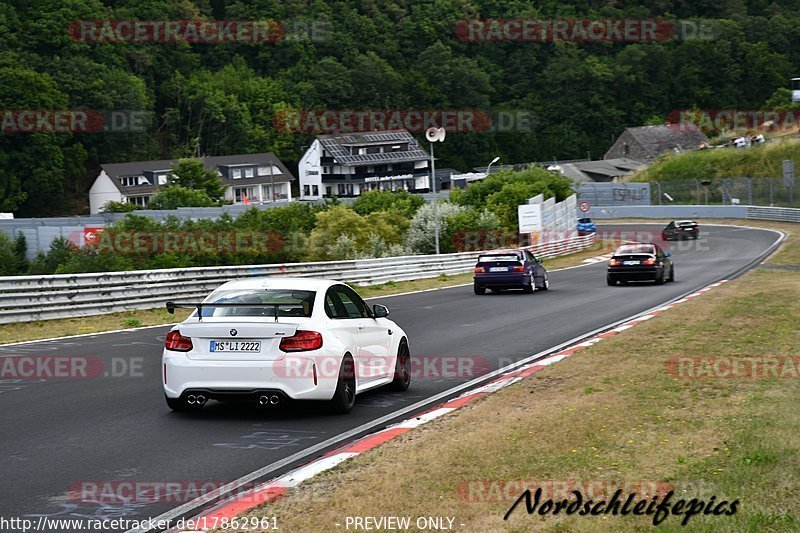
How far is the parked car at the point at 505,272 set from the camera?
31688mm

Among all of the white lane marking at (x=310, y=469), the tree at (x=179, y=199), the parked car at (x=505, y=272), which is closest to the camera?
the white lane marking at (x=310, y=469)

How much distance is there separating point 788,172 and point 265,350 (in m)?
65.9

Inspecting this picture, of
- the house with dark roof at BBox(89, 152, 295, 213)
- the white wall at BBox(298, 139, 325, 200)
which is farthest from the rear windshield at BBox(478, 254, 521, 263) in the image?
the white wall at BBox(298, 139, 325, 200)

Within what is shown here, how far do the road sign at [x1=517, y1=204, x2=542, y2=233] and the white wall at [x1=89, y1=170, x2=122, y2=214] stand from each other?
74.6 m

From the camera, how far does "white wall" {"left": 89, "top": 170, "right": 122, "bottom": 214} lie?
12256cm

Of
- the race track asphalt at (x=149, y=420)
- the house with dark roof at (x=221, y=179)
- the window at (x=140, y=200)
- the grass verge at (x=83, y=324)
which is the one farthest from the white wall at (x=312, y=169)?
the race track asphalt at (x=149, y=420)

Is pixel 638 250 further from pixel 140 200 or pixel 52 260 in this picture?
pixel 140 200

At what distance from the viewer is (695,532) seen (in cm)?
567

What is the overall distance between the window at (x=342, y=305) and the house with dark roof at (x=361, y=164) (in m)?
128

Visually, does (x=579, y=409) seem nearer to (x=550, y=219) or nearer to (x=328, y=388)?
(x=328, y=388)

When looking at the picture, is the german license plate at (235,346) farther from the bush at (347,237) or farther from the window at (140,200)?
the window at (140,200)

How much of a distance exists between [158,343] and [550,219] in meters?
46.9

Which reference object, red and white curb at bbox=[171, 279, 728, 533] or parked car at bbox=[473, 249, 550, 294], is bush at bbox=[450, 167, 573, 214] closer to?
parked car at bbox=[473, 249, 550, 294]

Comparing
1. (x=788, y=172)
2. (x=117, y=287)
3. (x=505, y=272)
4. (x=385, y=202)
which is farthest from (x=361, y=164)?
(x=117, y=287)
